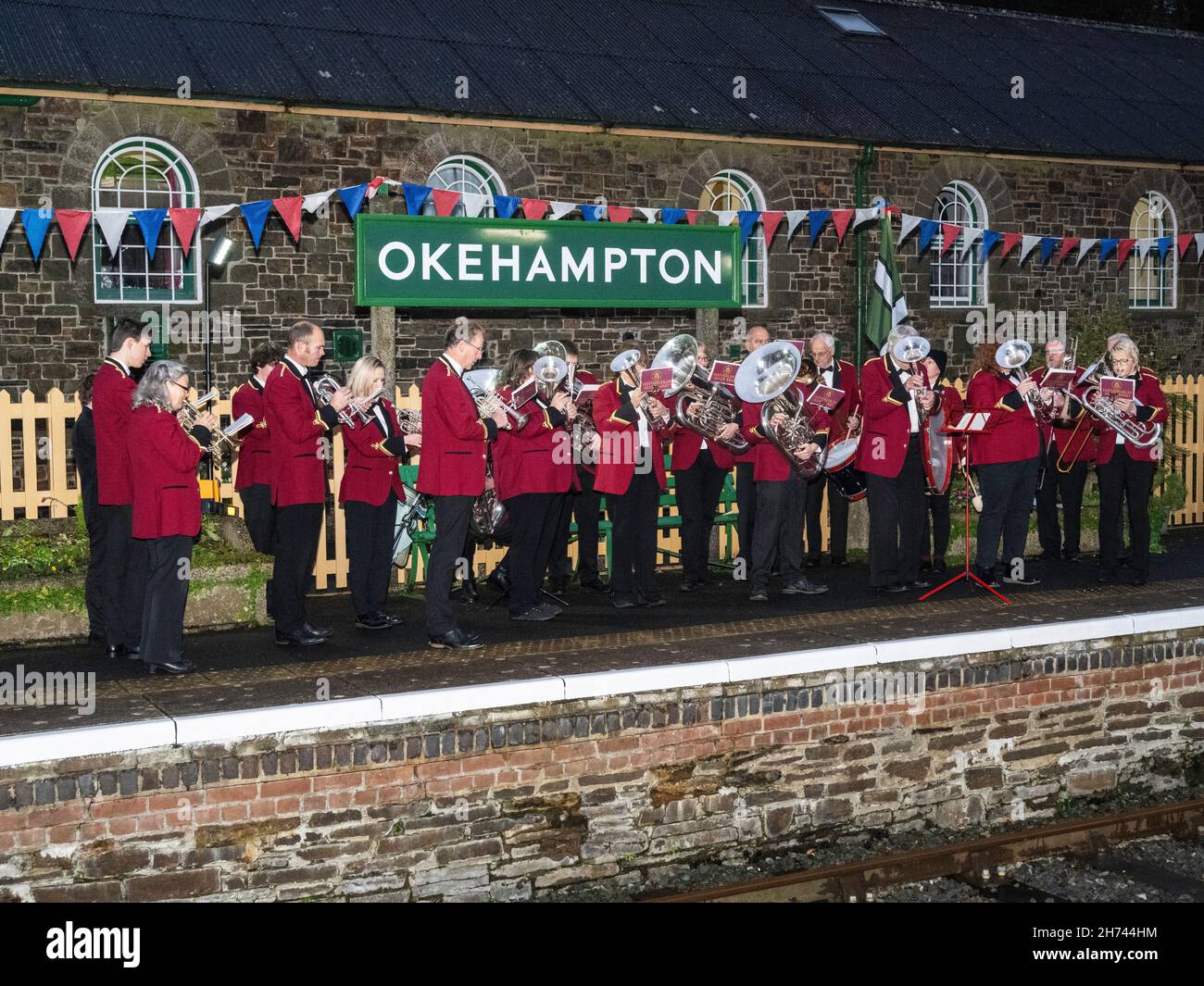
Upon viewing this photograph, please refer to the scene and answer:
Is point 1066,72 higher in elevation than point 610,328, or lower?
higher

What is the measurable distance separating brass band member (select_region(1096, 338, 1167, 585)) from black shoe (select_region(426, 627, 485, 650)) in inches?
229

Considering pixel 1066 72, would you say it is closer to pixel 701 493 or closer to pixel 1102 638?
pixel 701 493

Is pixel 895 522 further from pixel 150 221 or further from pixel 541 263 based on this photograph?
pixel 150 221

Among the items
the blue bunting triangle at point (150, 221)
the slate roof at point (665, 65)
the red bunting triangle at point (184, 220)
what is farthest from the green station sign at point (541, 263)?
the slate roof at point (665, 65)

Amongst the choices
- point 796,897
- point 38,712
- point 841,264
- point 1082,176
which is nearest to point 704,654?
point 796,897


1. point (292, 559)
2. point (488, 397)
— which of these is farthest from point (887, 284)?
point (292, 559)

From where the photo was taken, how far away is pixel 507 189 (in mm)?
18844

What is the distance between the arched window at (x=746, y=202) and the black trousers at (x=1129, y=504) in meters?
8.97

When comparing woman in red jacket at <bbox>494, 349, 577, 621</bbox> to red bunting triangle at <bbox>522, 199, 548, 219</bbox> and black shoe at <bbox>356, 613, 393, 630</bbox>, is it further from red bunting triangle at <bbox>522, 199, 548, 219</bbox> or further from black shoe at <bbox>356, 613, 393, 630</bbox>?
red bunting triangle at <bbox>522, 199, 548, 219</bbox>

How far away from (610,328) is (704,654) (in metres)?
11.7

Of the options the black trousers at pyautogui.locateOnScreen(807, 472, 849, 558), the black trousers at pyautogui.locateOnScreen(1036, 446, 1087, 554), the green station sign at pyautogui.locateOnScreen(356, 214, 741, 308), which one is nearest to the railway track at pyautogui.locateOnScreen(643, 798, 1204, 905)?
Result: the black trousers at pyautogui.locateOnScreen(807, 472, 849, 558)

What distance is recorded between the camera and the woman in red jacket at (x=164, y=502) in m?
8.66

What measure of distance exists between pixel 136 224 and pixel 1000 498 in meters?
10.8

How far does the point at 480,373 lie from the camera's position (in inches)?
431
